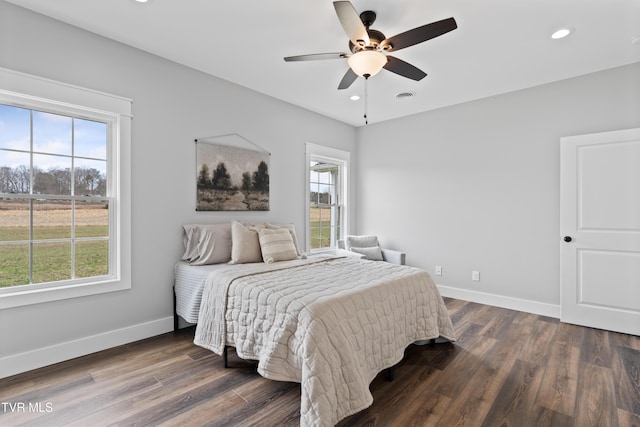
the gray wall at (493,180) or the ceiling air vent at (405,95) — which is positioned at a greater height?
the ceiling air vent at (405,95)

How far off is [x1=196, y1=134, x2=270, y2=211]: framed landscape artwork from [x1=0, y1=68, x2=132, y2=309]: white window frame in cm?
70

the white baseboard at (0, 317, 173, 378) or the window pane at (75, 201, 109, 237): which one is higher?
the window pane at (75, 201, 109, 237)

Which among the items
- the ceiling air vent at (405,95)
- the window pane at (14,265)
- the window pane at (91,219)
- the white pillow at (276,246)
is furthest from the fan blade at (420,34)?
the window pane at (14,265)

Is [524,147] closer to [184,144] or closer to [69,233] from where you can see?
[184,144]

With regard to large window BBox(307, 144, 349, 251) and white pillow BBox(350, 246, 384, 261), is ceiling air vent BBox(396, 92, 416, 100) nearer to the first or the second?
large window BBox(307, 144, 349, 251)

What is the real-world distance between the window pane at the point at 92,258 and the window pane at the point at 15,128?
34.0 inches

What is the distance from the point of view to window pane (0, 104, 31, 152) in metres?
2.26

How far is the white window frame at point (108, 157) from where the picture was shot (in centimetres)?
223

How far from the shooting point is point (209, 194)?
3.34 m

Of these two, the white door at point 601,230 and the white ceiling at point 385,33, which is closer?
the white ceiling at point 385,33

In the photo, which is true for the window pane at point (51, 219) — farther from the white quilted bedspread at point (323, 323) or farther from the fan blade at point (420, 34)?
the fan blade at point (420, 34)

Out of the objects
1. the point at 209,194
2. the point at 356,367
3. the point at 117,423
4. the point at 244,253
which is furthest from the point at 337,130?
the point at 117,423

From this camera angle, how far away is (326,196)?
4.98m

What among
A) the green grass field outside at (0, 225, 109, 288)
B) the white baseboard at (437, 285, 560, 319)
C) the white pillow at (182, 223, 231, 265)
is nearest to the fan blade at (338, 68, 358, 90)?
the white pillow at (182, 223, 231, 265)
